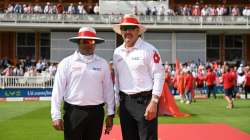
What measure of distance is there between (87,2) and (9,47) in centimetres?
793

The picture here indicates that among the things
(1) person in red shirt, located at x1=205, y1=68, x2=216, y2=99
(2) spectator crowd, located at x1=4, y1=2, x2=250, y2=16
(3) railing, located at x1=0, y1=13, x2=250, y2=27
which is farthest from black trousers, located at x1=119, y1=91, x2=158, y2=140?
(2) spectator crowd, located at x1=4, y1=2, x2=250, y2=16

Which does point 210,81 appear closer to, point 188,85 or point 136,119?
point 188,85

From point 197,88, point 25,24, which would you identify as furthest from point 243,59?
point 25,24

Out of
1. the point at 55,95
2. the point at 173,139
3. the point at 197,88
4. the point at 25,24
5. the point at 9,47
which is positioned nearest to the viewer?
the point at 55,95

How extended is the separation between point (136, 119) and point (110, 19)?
123ft

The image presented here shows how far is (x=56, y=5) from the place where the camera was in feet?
155

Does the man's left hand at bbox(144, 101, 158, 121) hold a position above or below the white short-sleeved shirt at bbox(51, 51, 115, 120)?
below

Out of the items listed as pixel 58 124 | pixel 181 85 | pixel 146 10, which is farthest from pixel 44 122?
pixel 146 10

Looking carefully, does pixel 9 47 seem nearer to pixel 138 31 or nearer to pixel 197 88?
pixel 197 88

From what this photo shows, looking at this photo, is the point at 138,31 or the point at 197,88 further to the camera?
the point at 197,88

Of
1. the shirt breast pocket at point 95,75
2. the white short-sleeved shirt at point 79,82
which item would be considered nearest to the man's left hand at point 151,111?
the white short-sleeved shirt at point 79,82

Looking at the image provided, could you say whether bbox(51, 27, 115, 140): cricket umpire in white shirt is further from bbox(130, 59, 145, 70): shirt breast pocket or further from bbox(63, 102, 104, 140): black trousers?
bbox(130, 59, 145, 70): shirt breast pocket

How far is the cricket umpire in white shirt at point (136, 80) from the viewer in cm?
739

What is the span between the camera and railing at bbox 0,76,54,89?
33.6 m
